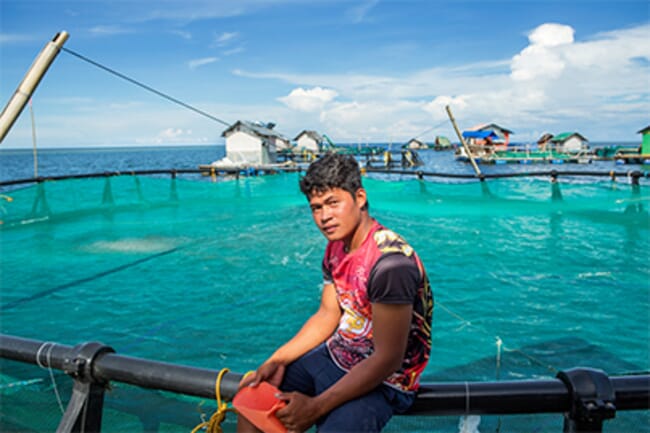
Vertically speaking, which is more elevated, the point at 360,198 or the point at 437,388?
the point at 360,198

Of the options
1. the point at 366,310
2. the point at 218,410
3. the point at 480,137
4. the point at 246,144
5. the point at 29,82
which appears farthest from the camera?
the point at 480,137

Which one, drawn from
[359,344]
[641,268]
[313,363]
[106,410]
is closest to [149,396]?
[106,410]

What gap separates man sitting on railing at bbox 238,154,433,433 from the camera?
161cm

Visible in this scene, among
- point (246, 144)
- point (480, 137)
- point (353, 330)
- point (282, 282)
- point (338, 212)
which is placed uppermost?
point (480, 137)

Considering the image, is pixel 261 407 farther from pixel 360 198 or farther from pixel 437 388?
pixel 360 198

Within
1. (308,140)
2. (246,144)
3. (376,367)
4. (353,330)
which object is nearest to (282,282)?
(353,330)

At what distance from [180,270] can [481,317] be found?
4.33 m

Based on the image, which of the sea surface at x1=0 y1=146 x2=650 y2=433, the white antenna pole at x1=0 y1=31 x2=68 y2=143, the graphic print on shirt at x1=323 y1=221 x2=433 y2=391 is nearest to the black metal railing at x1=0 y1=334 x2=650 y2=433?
the graphic print on shirt at x1=323 y1=221 x2=433 y2=391

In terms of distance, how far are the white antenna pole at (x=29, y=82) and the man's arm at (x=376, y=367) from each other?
443 cm

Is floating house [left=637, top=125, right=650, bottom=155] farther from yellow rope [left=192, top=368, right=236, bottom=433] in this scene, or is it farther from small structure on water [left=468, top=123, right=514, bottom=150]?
yellow rope [left=192, top=368, right=236, bottom=433]

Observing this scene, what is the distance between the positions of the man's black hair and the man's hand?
2.60 ft

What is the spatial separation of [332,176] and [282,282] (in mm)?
4553

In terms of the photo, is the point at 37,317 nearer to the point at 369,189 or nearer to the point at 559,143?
the point at 369,189

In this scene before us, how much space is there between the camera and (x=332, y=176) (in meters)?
1.85
